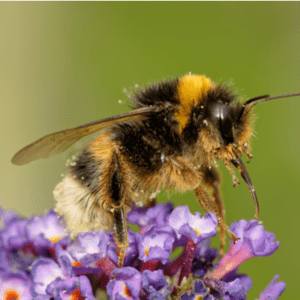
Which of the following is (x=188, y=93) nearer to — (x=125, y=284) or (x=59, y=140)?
(x=59, y=140)

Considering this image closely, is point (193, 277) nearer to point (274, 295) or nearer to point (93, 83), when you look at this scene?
point (274, 295)

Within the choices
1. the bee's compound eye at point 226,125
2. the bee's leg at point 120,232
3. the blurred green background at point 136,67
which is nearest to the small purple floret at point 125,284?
the bee's leg at point 120,232

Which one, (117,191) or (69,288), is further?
(117,191)

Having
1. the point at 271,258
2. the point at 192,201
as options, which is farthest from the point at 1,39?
the point at 271,258

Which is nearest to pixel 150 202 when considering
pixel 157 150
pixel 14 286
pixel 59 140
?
pixel 157 150

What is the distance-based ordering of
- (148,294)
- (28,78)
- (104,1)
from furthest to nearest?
(104,1), (28,78), (148,294)

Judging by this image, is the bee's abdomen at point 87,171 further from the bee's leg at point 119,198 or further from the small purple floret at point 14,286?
the small purple floret at point 14,286

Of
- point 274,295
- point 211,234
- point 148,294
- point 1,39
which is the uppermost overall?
point 1,39
